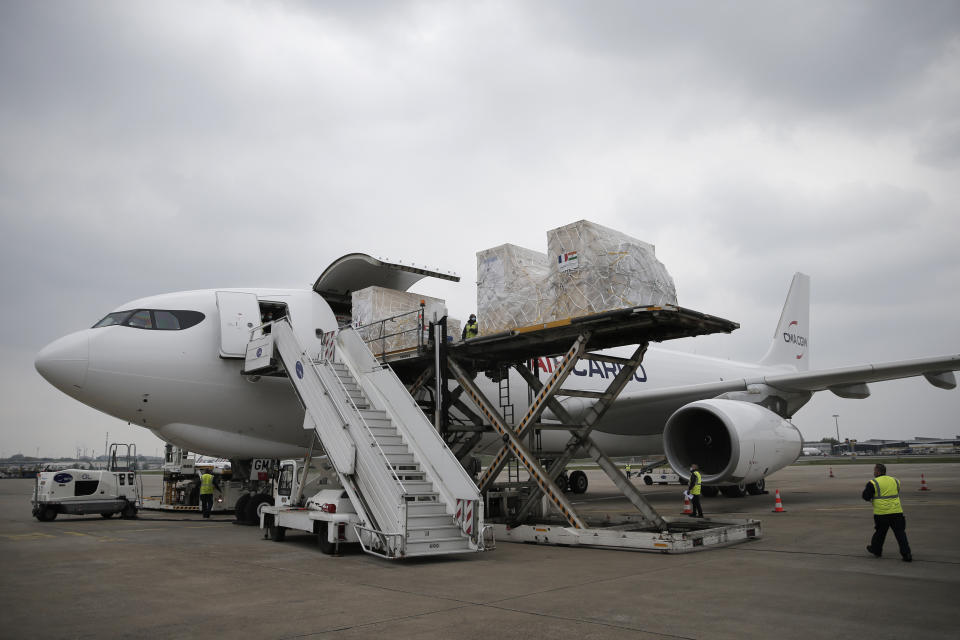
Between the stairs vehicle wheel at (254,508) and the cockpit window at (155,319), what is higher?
the cockpit window at (155,319)

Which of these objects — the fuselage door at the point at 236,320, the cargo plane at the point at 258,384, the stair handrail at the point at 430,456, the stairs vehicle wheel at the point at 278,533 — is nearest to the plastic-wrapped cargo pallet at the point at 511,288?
the stair handrail at the point at 430,456

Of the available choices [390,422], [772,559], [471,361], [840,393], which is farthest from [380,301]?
[840,393]

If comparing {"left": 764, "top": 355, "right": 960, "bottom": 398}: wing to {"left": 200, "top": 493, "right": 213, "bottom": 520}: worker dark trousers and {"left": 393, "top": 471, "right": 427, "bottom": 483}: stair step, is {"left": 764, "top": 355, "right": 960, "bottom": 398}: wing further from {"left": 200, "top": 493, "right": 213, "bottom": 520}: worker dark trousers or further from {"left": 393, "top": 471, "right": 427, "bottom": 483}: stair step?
{"left": 200, "top": 493, "right": 213, "bottom": 520}: worker dark trousers

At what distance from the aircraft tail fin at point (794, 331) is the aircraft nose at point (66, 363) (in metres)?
20.4

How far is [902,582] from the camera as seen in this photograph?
5.68 meters

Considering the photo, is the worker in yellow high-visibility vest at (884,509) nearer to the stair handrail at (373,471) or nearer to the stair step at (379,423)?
the stair handrail at (373,471)

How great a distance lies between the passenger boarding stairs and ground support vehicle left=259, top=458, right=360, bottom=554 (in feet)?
0.78

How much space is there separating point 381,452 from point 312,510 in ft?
5.10

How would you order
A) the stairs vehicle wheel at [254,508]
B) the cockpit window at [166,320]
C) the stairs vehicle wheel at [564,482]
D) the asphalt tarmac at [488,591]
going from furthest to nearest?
the stairs vehicle wheel at [564,482] < the stairs vehicle wheel at [254,508] < the cockpit window at [166,320] < the asphalt tarmac at [488,591]

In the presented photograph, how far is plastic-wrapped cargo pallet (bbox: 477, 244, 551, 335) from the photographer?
30.3ft

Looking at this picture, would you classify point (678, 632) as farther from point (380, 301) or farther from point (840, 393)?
point (840, 393)

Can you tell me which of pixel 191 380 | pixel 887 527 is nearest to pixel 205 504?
pixel 191 380

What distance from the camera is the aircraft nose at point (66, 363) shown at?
31.3 feet

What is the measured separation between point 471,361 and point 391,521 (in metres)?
3.96
